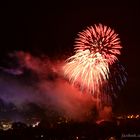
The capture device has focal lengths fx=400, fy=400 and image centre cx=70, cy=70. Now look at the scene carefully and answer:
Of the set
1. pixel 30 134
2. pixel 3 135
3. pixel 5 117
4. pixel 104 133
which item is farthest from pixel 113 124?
pixel 5 117

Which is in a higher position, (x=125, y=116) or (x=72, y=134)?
(x=125, y=116)

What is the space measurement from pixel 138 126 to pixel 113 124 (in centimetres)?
993

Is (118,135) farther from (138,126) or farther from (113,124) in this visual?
(138,126)

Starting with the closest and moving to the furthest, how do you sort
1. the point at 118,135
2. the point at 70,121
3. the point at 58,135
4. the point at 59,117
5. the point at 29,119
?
the point at 118,135
the point at 58,135
the point at 70,121
the point at 59,117
the point at 29,119

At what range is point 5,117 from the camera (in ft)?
514

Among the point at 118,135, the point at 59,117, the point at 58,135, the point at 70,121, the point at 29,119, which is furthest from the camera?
the point at 29,119

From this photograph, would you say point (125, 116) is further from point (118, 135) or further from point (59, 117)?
point (118, 135)

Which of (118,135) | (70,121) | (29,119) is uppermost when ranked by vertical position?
(29,119)

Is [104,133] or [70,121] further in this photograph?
[70,121]

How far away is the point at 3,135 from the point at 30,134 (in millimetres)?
6295

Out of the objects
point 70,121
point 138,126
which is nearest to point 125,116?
point 138,126

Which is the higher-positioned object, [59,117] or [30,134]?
[59,117]

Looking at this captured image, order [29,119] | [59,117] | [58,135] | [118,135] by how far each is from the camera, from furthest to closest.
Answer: [29,119] → [59,117] → [58,135] → [118,135]

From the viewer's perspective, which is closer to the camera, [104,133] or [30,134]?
[104,133]
